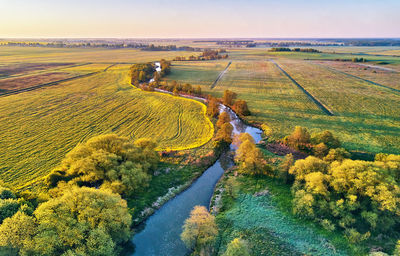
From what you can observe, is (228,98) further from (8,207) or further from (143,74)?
(8,207)

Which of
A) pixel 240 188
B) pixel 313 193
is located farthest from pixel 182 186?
pixel 313 193

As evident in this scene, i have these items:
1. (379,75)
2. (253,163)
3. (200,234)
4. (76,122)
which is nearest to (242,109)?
(253,163)

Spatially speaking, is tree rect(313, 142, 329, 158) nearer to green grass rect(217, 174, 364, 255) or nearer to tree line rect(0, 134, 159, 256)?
green grass rect(217, 174, 364, 255)

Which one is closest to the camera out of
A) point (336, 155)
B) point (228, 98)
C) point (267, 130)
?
point (336, 155)

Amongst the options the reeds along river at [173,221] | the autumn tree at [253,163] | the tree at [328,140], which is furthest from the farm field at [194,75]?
the reeds along river at [173,221]

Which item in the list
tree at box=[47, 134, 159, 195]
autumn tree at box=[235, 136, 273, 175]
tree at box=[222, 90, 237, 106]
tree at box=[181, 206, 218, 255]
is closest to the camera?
tree at box=[181, 206, 218, 255]

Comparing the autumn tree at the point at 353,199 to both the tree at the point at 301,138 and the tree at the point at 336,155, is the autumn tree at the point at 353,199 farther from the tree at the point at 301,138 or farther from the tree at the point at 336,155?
the tree at the point at 301,138

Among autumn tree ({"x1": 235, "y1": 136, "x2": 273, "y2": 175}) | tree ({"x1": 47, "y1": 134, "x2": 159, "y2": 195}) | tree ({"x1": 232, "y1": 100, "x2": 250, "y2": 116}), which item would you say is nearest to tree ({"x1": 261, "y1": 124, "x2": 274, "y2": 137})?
tree ({"x1": 232, "y1": 100, "x2": 250, "y2": 116})
